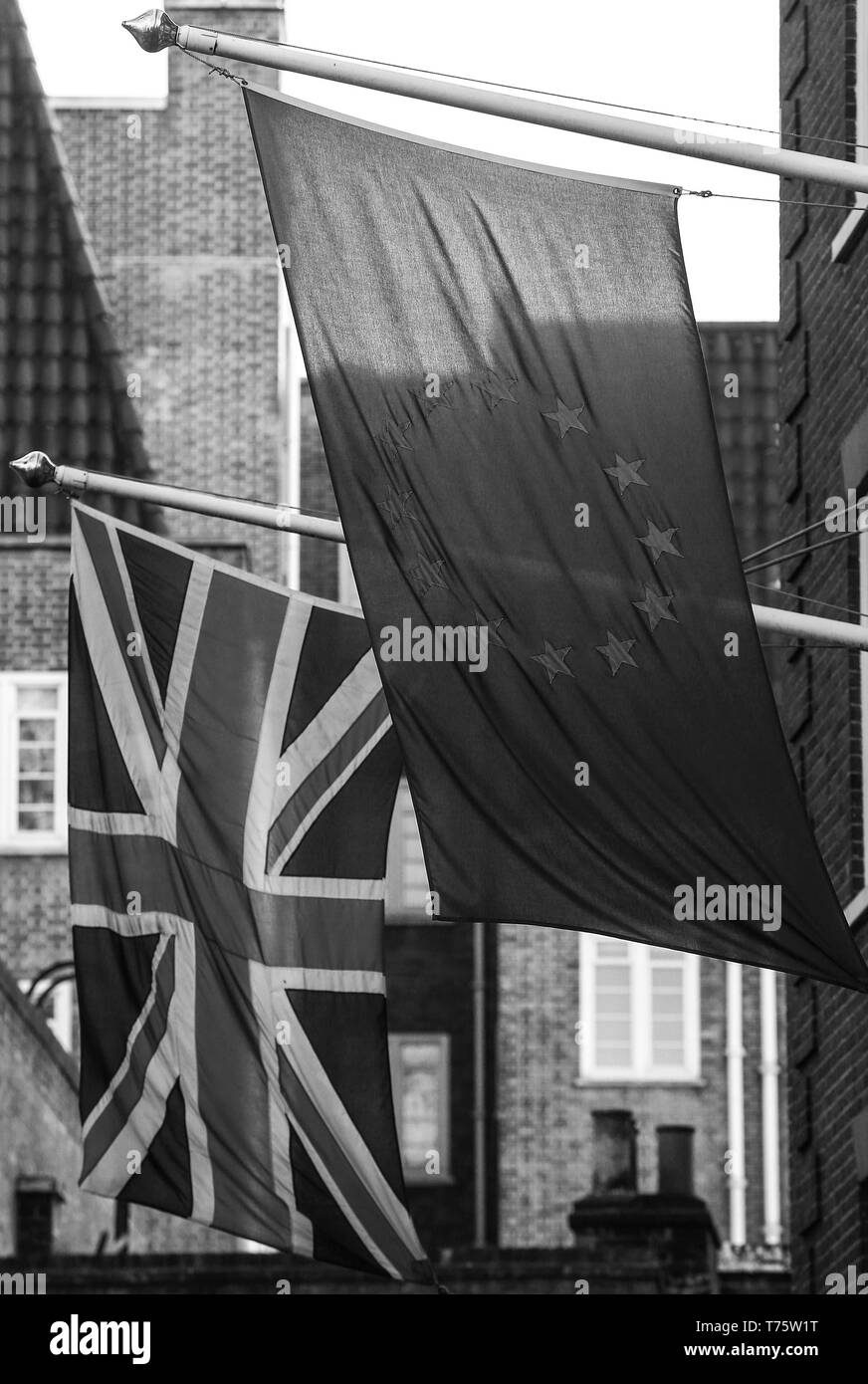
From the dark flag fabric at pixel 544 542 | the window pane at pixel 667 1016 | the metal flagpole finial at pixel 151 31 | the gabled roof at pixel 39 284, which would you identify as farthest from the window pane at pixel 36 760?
the dark flag fabric at pixel 544 542

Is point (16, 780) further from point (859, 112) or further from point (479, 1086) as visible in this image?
point (859, 112)

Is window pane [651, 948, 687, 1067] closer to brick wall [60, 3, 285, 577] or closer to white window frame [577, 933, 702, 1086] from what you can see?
white window frame [577, 933, 702, 1086]

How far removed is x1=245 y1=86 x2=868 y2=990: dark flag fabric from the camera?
11.8 m

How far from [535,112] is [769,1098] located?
3067cm

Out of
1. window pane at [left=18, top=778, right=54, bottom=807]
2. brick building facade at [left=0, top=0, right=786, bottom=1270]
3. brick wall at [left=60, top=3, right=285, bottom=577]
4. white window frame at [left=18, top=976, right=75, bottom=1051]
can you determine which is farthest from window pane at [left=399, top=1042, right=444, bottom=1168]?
brick wall at [left=60, top=3, right=285, bottom=577]

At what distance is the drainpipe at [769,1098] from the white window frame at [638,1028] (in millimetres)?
921

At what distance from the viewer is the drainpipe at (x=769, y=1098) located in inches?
1629

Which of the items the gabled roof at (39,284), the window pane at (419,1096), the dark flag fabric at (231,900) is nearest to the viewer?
the dark flag fabric at (231,900)

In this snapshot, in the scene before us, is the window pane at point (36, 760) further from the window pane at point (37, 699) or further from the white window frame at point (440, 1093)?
the white window frame at point (440, 1093)

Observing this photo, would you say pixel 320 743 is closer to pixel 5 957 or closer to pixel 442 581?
pixel 442 581

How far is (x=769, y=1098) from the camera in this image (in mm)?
41438

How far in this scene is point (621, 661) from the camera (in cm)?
1193
